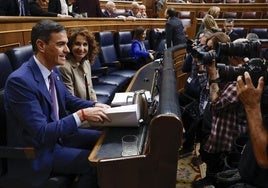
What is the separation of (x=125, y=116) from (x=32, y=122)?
260 mm

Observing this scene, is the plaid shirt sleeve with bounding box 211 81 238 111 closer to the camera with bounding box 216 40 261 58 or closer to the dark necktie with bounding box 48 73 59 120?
the camera with bounding box 216 40 261 58

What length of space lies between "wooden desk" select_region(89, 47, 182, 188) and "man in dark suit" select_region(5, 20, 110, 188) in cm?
14

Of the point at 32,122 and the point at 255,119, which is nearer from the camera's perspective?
the point at 255,119

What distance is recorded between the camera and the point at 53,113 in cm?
90

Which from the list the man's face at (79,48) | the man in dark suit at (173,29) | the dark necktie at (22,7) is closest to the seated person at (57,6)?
the dark necktie at (22,7)

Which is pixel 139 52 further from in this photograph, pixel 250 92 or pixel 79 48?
pixel 250 92

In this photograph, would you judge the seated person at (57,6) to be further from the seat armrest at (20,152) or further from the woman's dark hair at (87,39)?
the seat armrest at (20,152)

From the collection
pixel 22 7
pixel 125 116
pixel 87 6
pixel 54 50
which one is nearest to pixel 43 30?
pixel 54 50

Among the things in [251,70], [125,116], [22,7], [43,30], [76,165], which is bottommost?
[76,165]

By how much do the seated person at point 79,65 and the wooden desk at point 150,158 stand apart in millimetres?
545

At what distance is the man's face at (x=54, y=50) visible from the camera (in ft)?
2.98

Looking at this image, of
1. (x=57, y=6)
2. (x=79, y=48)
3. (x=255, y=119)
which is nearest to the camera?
(x=255, y=119)

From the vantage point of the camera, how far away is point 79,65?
1.34 m

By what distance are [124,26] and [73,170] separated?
2230 mm
